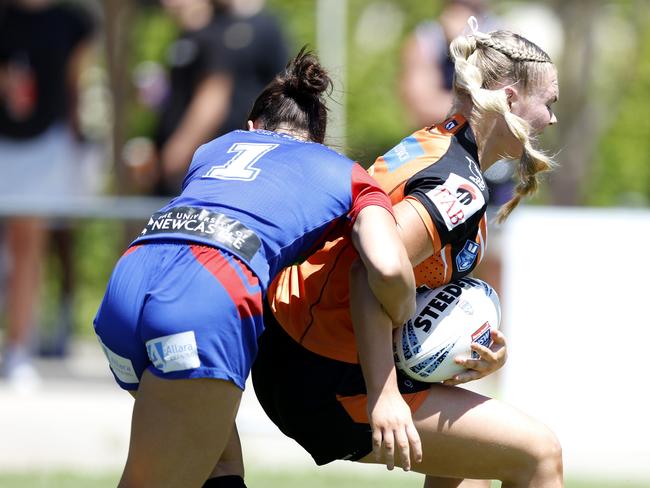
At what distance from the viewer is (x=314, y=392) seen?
153 inches

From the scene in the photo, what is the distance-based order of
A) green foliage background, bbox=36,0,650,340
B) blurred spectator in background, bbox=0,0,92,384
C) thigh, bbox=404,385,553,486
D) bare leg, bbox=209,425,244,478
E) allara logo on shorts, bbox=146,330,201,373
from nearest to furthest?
allara logo on shorts, bbox=146,330,201,373
thigh, bbox=404,385,553,486
bare leg, bbox=209,425,244,478
blurred spectator in background, bbox=0,0,92,384
green foliage background, bbox=36,0,650,340

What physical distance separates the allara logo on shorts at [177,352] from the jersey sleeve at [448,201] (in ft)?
2.56

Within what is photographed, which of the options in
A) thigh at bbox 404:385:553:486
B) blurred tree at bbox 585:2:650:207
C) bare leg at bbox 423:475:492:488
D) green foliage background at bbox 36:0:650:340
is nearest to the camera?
thigh at bbox 404:385:553:486

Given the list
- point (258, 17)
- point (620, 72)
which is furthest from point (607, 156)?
point (258, 17)

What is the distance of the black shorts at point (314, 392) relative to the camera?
3.86 meters

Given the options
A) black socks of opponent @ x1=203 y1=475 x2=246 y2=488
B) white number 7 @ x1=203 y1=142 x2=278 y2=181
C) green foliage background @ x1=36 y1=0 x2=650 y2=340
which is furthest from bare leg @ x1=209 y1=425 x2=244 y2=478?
green foliage background @ x1=36 y1=0 x2=650 y2=340

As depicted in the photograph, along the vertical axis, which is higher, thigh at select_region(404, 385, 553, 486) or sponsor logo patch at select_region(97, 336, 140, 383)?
sponsor logo patch at select_region(97, 336, 140, 383)

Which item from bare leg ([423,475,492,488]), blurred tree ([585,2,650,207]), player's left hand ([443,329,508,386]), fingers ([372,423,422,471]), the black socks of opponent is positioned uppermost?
player's left hand ([443,329,508,386])

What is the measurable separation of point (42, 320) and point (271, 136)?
5950 millimetres

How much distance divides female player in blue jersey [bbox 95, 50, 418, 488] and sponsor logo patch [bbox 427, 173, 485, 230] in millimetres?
181

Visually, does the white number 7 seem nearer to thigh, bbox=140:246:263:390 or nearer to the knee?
thigh, bbox=140:246:263:390

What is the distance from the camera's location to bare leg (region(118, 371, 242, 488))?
3.47 metres

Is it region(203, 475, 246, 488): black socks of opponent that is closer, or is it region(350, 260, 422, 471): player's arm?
region(350, 260, 422, 471): player's arm

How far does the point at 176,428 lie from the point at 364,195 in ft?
2.75
